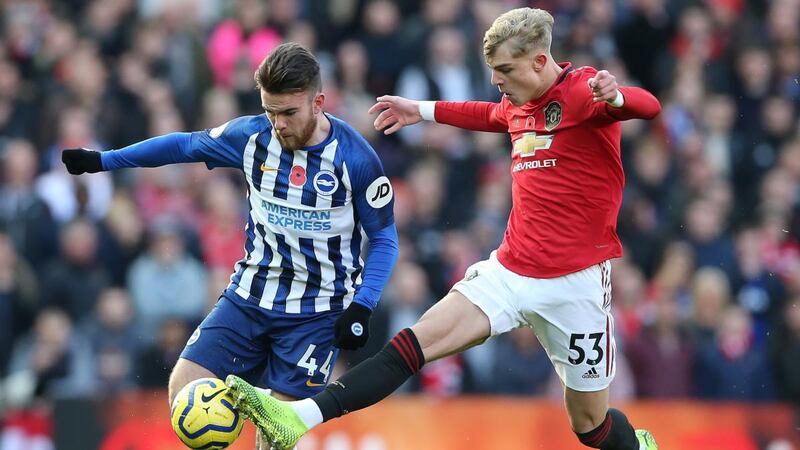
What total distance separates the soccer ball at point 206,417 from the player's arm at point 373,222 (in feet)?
2.64

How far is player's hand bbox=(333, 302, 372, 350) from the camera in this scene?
7.28 metres

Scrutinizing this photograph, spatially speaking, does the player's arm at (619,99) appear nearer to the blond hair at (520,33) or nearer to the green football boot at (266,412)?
the blond hair at (520,33)

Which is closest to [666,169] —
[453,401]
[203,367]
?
[453,401]

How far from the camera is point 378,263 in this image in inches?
299

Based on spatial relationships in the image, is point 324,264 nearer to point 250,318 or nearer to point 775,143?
point 250,318

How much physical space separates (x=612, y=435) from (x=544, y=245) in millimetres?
1265

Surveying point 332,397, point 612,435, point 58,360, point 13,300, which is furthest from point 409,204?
point 332,397

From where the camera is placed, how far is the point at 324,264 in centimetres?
770

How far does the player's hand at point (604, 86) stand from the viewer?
6922mm

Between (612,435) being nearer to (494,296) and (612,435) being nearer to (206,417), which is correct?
(494,296)

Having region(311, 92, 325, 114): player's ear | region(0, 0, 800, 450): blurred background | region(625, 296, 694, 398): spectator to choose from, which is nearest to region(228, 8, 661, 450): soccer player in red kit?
region(311, 92, 325, 114): player's ear

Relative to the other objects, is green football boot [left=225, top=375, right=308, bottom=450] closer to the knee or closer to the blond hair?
the knee

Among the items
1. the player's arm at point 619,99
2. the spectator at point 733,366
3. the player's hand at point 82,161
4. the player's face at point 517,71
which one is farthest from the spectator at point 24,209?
the player's arm at point 619,99

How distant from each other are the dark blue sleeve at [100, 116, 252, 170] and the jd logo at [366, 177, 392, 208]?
73 cm
